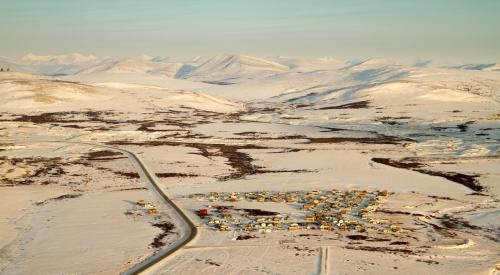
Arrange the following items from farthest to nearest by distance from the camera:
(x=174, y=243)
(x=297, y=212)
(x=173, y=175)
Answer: (x=173, y=175) → (x=297, y=212) → (x=174, y=243)

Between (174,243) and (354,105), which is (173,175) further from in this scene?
(354,105)

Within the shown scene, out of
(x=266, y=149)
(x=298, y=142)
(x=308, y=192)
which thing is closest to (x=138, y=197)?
(x=308, y=192)

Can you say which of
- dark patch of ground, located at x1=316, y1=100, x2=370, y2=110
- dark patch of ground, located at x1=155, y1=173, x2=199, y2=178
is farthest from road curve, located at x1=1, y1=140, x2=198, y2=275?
dark patch of ground, located at x1=316, y1=100, x2=370, y2=110

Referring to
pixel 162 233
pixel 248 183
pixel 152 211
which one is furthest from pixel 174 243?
pixel 248 183

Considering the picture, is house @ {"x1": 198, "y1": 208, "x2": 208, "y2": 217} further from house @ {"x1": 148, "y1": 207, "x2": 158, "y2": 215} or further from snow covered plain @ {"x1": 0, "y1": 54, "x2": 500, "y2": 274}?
house @ {"x1": 148, "y1": 207, "x2": 158, "y2": 215}

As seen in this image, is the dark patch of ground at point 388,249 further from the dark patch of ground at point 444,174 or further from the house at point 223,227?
the dark patch of ground at point 444,174

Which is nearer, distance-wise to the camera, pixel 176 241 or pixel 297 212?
pixel 176 241
